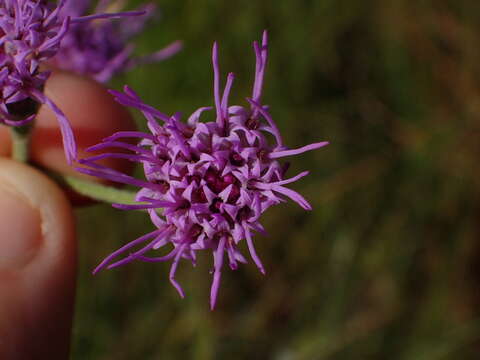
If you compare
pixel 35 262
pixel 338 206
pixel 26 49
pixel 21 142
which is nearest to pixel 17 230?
pixel 35 262

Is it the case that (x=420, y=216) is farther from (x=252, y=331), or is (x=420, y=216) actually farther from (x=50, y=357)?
(x=50, y=357)

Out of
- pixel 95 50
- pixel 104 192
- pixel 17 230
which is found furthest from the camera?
pixel 95 50

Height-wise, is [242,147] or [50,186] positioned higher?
[242,147]

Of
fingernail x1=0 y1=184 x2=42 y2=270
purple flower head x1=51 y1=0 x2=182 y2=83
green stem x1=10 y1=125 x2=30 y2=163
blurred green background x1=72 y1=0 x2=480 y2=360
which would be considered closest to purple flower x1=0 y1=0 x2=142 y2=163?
green stem x1=10 y1=125 x2=30 y2=163

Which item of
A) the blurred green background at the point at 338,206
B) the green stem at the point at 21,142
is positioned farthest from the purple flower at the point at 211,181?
the blurred green background at the point at 338,206

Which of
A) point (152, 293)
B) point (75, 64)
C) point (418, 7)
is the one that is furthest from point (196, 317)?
point (418, 7)

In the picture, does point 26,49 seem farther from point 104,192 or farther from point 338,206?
point 338,206

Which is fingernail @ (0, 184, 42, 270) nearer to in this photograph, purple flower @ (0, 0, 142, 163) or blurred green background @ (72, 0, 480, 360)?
purple flower @ (0, 0, 142, 163)
